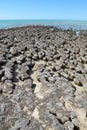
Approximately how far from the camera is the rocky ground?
506cm

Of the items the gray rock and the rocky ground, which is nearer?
the gray rock

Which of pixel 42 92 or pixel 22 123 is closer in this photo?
pixel 22 123

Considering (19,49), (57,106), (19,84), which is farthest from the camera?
(19,49)

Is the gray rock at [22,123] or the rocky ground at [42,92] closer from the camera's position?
the gray rock at [22,123]

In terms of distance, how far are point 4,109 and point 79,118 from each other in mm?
1487

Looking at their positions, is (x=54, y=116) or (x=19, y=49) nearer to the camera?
(x=54, y=116)

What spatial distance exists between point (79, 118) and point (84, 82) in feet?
6.69

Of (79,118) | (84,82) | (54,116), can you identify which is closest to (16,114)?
(54,116)

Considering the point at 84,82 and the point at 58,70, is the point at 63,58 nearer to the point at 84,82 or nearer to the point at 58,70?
the point at 58,70

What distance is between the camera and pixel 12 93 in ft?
21.0

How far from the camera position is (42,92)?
21.8 feet

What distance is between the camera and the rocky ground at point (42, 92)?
5059 mm

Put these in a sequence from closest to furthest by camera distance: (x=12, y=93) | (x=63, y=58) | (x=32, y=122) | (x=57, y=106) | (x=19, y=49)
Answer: (x=32, y=122), (x=57, y=106), (x=12, y=93), (x=63, y=58), (x=19, y=49)

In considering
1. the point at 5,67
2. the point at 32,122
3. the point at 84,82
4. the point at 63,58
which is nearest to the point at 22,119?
the point at 32,122
